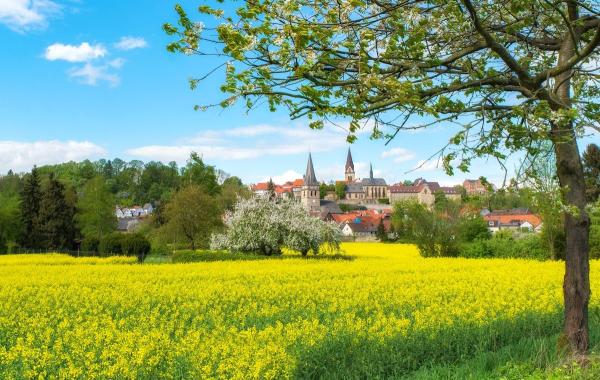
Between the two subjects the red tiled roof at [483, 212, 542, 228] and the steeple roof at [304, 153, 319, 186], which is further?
the steeple roof at [304, 153, 319, 186]

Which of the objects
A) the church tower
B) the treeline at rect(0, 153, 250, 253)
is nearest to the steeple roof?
the church tower

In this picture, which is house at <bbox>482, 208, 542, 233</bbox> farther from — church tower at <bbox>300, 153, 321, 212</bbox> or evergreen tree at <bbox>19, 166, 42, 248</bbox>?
evergreen tree at <bbox>19, 166, 42, 248</bbox>

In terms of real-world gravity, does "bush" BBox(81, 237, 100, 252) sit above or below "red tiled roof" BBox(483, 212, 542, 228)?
below

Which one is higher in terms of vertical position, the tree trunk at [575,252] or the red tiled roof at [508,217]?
the red tiled roof at [508,217]

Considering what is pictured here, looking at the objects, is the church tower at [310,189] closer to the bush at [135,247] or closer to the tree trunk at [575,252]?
the bush at [135,247]

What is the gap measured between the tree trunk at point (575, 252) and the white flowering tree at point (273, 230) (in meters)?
27.7

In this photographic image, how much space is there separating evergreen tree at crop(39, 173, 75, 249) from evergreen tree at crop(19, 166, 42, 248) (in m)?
0.69

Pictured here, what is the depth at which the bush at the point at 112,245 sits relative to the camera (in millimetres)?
42562

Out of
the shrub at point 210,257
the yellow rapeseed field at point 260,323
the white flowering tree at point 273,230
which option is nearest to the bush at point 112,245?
the white flowering tree at point 273,230

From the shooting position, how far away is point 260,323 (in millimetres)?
11969

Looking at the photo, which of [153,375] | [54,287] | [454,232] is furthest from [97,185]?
[153,375]

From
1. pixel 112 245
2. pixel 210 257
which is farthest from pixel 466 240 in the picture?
pixel 112 245

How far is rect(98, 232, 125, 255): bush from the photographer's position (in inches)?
1676

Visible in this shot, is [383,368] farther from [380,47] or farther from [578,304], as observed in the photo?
[380,47]
